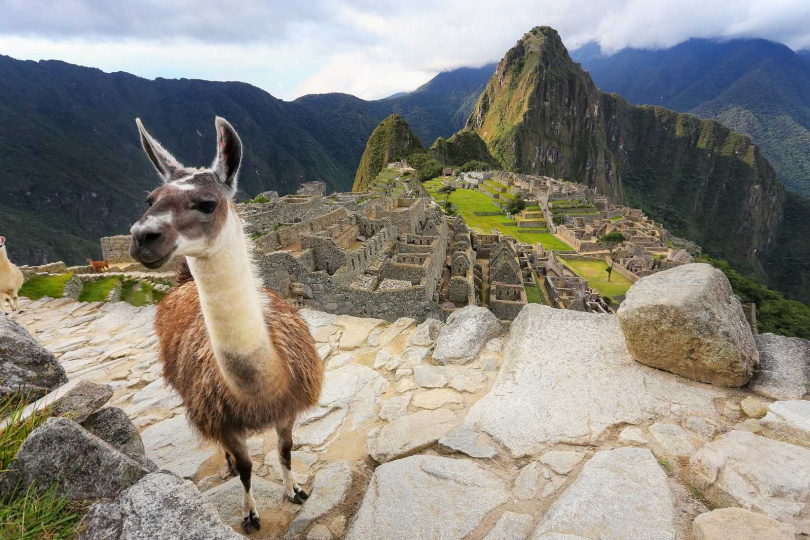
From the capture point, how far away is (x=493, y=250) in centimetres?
2366

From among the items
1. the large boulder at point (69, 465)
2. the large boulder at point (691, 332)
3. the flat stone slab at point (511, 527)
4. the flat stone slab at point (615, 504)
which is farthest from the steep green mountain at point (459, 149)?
the large boulder at point (69, 465)

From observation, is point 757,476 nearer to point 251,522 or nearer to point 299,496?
point 299,496

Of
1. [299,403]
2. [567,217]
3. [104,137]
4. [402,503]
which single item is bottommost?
[567,217]

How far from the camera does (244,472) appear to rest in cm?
271

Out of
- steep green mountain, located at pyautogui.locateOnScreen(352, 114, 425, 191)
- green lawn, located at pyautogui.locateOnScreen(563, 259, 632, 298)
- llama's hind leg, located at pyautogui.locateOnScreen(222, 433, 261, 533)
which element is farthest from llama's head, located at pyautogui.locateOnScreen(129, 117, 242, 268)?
steep green mountain, located at pyautogui.locateOnScreen(352, 114, 425, 191)

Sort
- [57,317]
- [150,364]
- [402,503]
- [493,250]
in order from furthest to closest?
[493,250] → [57,317] → [150,364] → [402,503]

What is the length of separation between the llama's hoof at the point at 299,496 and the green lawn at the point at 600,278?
32.8 m

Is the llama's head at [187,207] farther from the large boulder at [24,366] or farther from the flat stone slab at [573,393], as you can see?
the flat stone slab at [573,393]

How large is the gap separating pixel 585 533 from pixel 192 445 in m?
3.59

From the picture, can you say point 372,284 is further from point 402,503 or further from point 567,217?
point 567,217

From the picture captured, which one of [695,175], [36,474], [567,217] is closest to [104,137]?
[567,217]

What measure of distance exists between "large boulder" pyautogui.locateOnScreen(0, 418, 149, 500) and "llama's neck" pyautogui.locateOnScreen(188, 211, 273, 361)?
815 mm

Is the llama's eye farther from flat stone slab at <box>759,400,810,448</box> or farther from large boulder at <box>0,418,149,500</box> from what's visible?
flat stone slab at <box>759,400,810,448</box>

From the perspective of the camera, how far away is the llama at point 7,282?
8.32 metres
